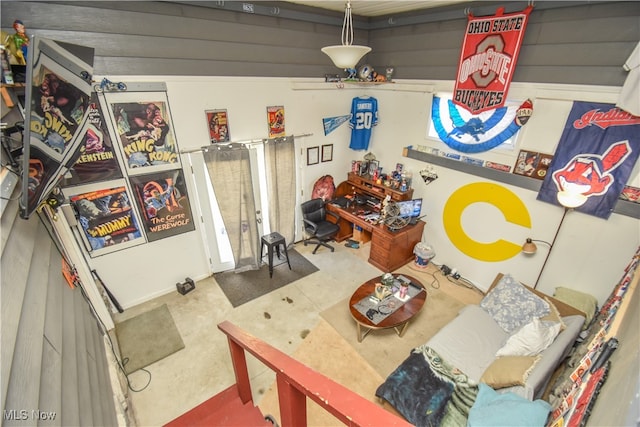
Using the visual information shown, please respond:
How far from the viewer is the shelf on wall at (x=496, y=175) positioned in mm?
3029

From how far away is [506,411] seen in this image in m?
2.21

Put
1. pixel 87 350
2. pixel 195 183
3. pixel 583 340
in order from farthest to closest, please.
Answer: pixel 195 183
pixel 583 340
pixel 87 350

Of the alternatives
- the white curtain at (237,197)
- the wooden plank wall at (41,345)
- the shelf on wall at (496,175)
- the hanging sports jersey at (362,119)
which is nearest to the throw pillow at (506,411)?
the shelf on wall at (496,175)

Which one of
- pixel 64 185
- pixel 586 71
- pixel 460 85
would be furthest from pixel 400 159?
pixel 64 185

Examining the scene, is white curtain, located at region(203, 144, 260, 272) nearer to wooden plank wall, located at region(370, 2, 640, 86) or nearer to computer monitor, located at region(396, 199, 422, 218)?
computer monitor, located at region(396, 199, 422, 218)

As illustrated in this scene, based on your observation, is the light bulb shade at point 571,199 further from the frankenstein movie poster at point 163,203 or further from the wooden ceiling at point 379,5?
the frankenstein movie poster at point 163,203

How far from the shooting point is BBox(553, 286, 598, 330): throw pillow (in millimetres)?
3305

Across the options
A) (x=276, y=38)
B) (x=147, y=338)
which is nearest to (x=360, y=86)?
(x=276, y=38)

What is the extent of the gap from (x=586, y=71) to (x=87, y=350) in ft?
17.4

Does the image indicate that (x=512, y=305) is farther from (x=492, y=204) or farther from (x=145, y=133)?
(x=145, y=133)

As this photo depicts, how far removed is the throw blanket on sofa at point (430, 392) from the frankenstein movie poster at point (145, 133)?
3.84 metres

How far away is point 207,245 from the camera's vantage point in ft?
15.1

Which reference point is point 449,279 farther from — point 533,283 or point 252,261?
point 252,261

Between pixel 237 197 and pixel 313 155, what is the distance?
165cm
